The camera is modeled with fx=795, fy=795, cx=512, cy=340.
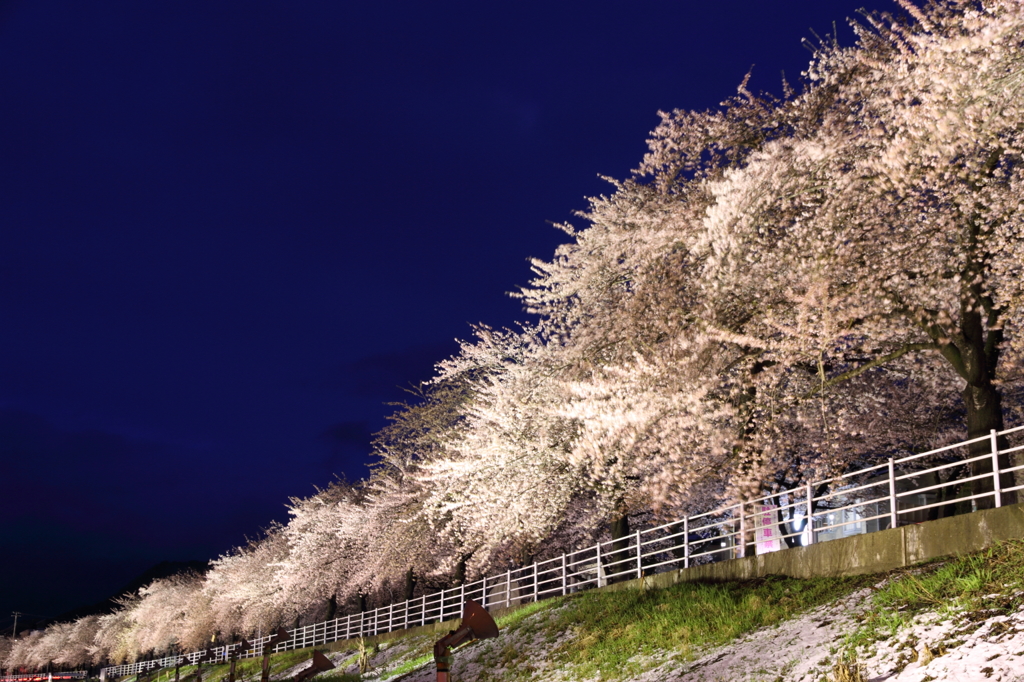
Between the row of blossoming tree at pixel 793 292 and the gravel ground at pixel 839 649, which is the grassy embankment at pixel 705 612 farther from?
the row of blossoming tree at pixel 793 292

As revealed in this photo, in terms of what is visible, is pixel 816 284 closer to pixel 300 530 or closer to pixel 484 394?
pixel 484 394

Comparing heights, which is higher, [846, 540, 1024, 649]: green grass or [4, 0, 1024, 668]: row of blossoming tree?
[4, 0, 1024, 668]: row of blossoming tree

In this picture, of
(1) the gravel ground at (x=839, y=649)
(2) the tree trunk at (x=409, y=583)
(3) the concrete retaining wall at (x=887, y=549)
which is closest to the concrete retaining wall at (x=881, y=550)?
(3) the concrete retaining wall at (x=887, y=549)

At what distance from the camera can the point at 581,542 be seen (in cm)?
3033

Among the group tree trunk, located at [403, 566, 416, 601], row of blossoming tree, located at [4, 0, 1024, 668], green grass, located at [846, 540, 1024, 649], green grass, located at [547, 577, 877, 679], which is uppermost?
row of blossoming tree, located at [4, 0, 1024, 668]

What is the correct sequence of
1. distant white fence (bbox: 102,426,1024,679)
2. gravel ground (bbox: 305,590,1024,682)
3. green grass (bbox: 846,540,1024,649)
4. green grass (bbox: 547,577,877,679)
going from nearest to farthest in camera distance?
gravel ground (bbox: 305,590,1024,682), green grass (bbox: 846,540,1024,649), green grass (bbox: 547,577,877,679), distant white fence (bbox: 102,426,1024,679)

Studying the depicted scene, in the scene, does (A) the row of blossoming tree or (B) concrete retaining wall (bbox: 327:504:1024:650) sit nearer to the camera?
(B) concrete retaining wall (bbox: 327:504:1024:650)

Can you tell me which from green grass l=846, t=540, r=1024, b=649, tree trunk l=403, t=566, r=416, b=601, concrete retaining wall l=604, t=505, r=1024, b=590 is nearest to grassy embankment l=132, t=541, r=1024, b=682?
green grass l=846, t=540, r=1024, b=649

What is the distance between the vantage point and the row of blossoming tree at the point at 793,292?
1212 centimetres

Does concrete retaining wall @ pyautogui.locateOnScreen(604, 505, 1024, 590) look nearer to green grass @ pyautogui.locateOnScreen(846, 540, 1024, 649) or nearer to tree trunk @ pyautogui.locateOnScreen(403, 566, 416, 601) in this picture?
green grass @ pyautogui.locateOnScreen(846, 540, 1024, 649)

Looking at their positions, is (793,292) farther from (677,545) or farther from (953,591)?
(677,545)

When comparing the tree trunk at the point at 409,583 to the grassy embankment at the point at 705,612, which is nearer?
the grassy embankment at the point at 705,612

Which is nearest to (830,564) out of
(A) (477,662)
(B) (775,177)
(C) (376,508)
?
(B) (775,177)

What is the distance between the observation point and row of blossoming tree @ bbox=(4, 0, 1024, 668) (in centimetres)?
1212
